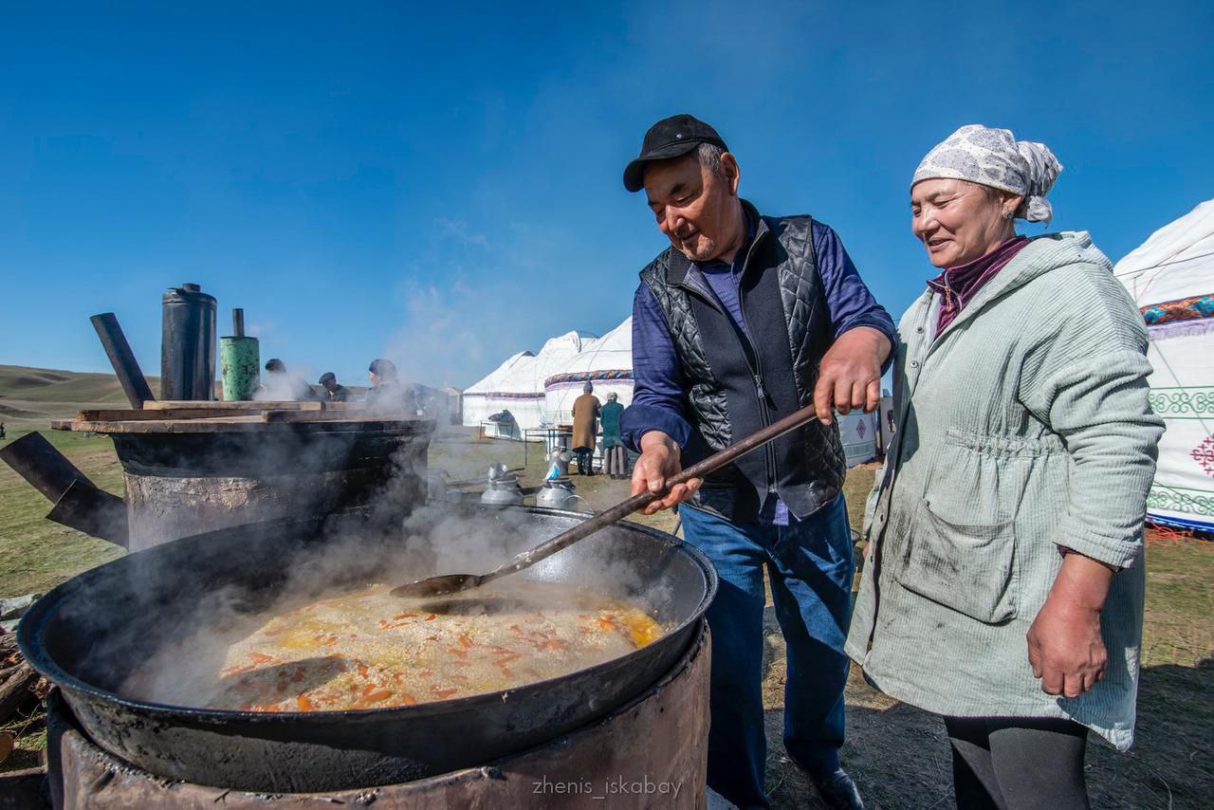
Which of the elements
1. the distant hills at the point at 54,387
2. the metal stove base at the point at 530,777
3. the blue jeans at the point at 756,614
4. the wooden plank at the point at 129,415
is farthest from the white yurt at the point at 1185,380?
the distant hills at the point at 54,387

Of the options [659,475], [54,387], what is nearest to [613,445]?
[659,475]

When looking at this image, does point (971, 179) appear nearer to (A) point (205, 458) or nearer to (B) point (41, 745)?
(A) point (205, 458)

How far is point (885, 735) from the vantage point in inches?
120

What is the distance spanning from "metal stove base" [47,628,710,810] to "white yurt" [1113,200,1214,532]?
835cm

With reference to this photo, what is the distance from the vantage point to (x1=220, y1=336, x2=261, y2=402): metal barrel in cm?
377

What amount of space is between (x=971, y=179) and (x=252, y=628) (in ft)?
8.78

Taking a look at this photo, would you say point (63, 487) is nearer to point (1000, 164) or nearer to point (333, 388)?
point (1000, 164)

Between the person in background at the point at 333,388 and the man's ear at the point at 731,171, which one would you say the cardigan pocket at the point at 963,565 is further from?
the person in background at the point at 333,388

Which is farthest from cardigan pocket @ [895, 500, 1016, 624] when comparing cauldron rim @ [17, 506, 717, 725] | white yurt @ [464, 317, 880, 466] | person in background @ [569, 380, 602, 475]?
white yurt @ [464, 317, 880, 466]

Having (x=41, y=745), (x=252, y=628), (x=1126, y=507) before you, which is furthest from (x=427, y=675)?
(x=41, y=745)

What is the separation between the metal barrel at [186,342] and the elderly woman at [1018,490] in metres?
3.83

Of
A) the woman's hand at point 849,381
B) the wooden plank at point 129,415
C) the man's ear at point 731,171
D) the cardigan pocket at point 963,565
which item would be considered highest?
the man's ear at point 731,171

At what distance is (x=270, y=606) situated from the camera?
2387mm

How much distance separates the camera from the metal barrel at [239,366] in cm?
377
